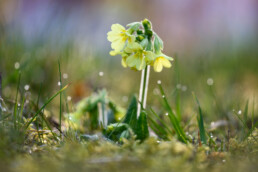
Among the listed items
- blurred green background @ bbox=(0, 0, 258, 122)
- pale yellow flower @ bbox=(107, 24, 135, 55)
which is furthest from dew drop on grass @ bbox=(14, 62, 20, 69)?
pale yellow flower @ bbox=(107, 24, 135, 55)

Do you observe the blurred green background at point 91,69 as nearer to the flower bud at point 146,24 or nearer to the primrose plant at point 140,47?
the primrose plant at point 140,47

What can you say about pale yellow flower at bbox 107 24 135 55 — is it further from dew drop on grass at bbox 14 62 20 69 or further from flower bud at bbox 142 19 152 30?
dew drop on grass at bbox 14 62 20 69

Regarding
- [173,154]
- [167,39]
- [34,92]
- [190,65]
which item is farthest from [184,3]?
[173,154]

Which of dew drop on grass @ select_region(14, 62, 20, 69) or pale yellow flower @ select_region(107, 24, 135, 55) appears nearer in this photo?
pale yellow flower @ select_region(107, 24, 135, 55)

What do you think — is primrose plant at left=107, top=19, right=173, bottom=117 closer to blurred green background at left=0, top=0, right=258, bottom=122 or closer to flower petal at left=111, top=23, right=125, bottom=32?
flower petal at left=111, top=23, right=125, bottom=32

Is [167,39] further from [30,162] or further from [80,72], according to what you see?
[30,162]

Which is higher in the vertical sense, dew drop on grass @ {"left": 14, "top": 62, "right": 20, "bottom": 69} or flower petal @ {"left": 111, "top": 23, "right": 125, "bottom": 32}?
flower petal @ {"left": 111, "top": 23, "right": 125, "bottom": 32}

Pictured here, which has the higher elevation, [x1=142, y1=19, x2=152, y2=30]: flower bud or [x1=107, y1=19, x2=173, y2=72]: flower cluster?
[x1=142, y1=19, x2=152, y2=30]: flower bud

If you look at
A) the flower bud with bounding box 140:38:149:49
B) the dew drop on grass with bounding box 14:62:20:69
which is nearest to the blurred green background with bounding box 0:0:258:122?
the dew drop on grass with bounding box 14:62:20:69

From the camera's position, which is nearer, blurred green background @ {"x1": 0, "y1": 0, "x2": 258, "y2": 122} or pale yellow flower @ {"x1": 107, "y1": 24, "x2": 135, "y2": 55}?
pale yellow flower @ {"x1": 107, "y1": 24, "x2": 135, "y2": 55}
